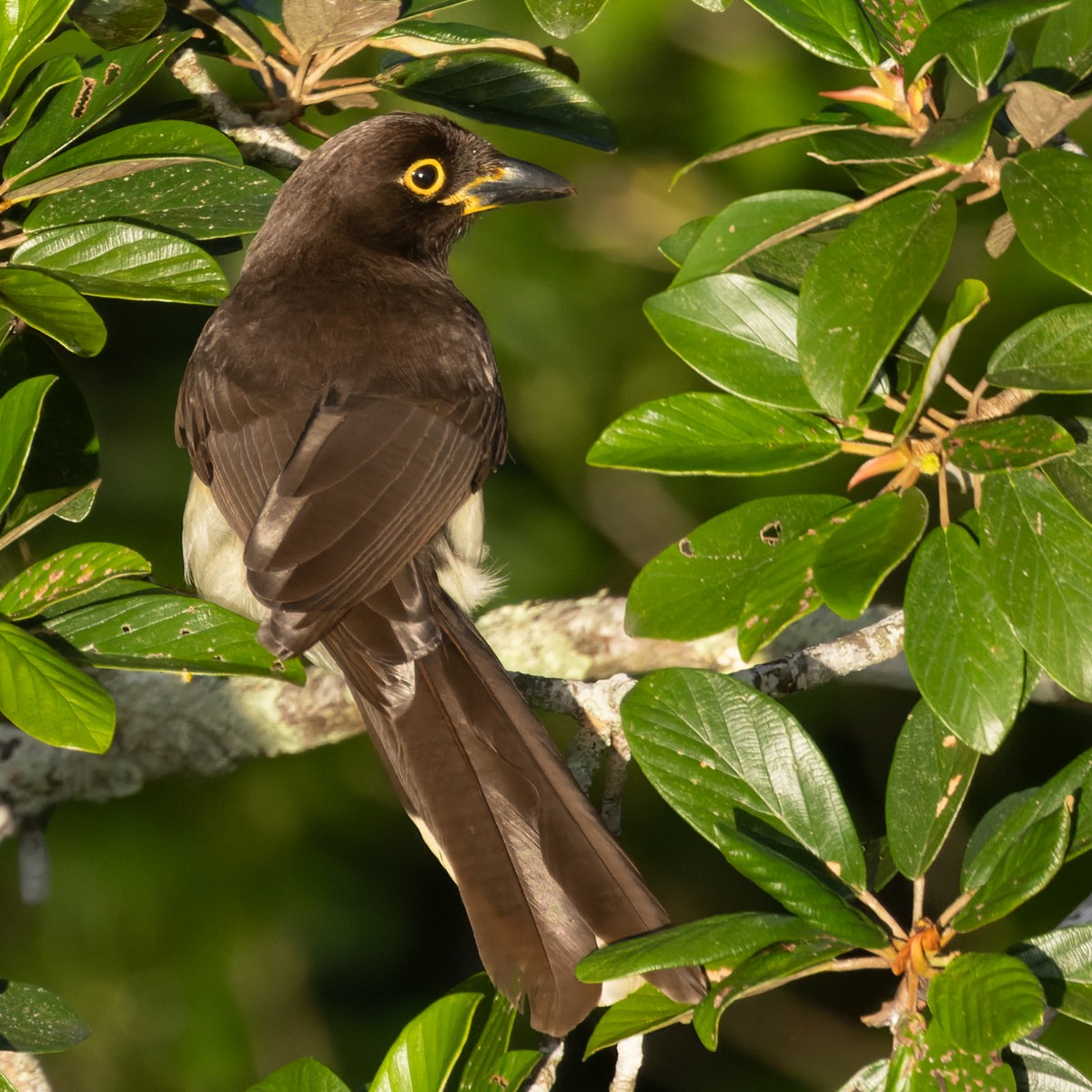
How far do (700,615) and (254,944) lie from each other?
10.9 feet

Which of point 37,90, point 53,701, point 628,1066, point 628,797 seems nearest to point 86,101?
point 37,90

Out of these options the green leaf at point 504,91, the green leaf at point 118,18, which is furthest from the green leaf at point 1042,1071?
the green leaf at point 118,18

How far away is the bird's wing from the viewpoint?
2955mm

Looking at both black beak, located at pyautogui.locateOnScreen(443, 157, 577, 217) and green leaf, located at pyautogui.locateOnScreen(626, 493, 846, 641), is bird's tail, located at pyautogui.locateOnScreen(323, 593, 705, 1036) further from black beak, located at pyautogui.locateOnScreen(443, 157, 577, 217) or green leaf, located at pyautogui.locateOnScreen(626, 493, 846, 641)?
black beak, located at pyautogui.locateOnScreen(443, 157, 577, 217)

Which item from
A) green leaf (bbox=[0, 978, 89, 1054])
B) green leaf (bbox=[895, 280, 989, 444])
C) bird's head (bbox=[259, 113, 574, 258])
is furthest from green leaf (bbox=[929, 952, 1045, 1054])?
bird's head (bbox=[259, 113, 574, 258])

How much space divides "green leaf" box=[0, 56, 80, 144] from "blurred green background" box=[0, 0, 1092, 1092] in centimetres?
227

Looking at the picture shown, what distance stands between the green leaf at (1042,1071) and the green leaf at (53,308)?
201 cm

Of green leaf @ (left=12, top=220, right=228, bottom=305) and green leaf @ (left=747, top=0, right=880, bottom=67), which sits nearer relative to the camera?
green leaf @ (left=747, top=0, right=880, bottom=67)

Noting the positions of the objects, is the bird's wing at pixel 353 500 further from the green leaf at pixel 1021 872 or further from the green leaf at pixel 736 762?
the green leaf at pixel 1021 872

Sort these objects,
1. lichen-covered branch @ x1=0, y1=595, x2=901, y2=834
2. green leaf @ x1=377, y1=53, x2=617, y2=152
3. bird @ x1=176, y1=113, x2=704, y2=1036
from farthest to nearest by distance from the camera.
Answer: lichen-covered branch @ x1=0, y1=595, x2=901, y2=834
green leaf @ x1=377, y1=53, x2=617, y2=152
bird @ x1=176, y1=113, x2=704, y2=1036

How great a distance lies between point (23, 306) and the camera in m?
2.56

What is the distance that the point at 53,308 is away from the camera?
2553 mm

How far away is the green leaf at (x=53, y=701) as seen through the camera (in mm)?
2285

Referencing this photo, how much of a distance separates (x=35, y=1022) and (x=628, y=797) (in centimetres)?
315
